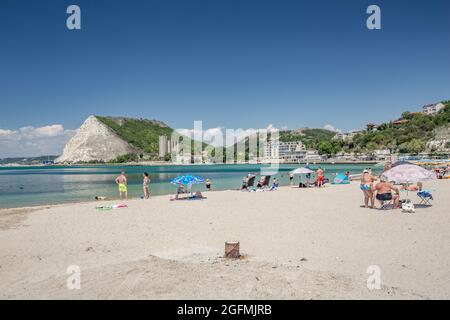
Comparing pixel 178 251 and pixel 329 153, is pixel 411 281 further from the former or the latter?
pixel 329 153

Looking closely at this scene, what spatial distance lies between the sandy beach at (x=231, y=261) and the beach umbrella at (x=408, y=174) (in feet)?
4.54

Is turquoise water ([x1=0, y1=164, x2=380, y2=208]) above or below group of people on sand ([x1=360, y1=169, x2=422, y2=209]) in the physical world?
below

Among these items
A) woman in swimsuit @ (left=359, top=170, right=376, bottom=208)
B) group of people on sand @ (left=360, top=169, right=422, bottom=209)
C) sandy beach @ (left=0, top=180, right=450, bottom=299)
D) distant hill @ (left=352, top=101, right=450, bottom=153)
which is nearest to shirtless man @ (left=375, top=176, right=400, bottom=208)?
group of people on sand @ (left=360, top=169, right=422, bottom=209)

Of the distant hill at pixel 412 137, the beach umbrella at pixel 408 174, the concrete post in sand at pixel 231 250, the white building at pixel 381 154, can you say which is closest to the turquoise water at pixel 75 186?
the beach umbrella at pixel 408 174

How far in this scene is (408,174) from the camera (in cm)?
1398

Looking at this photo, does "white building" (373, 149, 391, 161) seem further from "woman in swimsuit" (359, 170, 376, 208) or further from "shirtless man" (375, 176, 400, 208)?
"shirtless man" (375, 176, 400, 208)

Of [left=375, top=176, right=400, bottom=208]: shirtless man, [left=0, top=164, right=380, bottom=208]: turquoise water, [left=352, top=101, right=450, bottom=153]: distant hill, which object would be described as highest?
[left=352, top=101, right=450, bottom=153]: distant hill

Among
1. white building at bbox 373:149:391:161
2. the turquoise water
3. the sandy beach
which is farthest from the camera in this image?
white building at bbox 373:149:391:161

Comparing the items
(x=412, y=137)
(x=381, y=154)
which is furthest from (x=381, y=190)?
(x=412, y=137)

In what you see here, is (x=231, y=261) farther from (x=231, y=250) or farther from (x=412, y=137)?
(x=412, y=137)

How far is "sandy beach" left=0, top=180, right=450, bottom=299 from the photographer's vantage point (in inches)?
224

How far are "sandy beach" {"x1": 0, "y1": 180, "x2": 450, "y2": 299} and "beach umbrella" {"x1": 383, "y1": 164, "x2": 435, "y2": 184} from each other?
1384 millimetres
